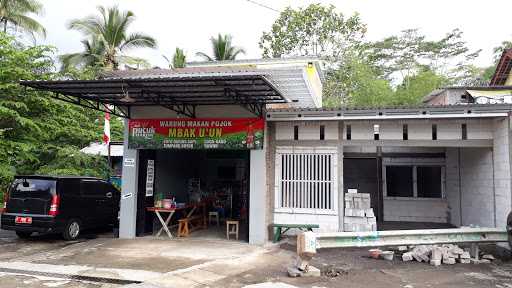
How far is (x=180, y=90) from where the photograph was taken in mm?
8758

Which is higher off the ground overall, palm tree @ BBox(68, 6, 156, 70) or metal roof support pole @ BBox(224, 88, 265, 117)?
palm tree @ BBox(68, 6, 156, 70)

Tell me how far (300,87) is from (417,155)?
17.3 ft

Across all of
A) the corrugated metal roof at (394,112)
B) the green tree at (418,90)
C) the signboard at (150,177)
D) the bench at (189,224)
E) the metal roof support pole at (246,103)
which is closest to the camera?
the metal roof support pole at (246,103)

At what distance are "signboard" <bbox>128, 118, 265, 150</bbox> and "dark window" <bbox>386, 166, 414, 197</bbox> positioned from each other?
6580 millimetres

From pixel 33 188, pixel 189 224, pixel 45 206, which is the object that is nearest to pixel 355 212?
pixel 189 224

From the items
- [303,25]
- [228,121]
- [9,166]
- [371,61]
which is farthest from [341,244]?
[371,61]

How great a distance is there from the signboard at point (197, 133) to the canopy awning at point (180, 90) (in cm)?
34

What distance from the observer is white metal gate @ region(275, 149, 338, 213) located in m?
9.98

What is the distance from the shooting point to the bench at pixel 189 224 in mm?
10664

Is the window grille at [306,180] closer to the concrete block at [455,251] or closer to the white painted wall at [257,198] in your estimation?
the white painted wall at [257,198]

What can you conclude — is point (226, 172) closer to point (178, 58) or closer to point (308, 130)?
point (308, 130)

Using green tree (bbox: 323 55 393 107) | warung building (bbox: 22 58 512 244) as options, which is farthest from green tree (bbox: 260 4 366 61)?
warung building (bbox: 22 58 512 244)

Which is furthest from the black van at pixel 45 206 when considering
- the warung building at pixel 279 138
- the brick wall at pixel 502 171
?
the brick wall at pixel 502 171

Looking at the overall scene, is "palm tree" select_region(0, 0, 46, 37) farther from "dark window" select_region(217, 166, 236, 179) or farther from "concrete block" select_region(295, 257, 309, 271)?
"concrete block" select_region(295, 257, 309, 271)
